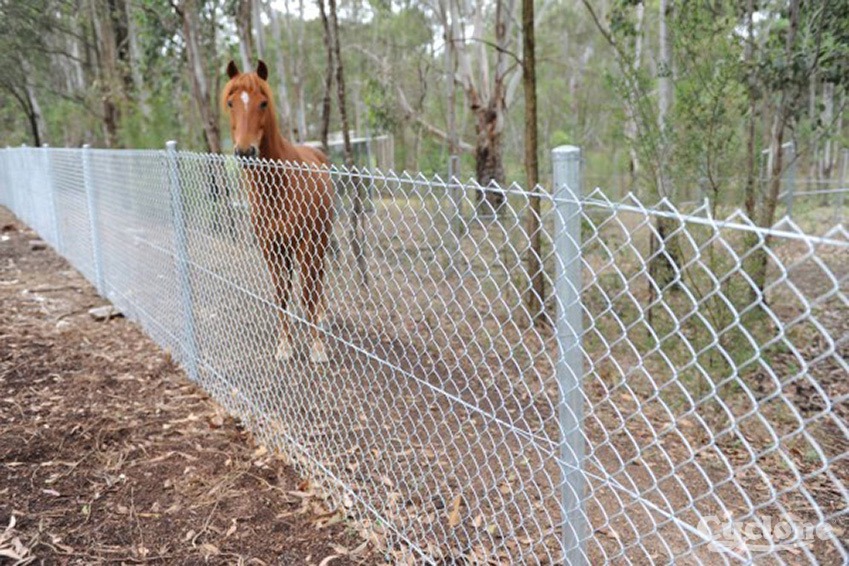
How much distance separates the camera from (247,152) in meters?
4.18

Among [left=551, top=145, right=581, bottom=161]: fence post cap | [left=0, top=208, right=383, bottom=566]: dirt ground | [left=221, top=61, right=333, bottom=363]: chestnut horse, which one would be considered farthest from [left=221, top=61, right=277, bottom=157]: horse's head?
[left=551, top=145, right=581, bottom=161]: fence post cap

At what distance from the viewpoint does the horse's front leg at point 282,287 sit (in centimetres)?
366

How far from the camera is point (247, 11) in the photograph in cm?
1128

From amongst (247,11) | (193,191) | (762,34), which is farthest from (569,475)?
(247,11)

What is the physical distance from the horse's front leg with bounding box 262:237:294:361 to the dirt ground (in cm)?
59

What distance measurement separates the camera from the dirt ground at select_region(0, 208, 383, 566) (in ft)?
8.93

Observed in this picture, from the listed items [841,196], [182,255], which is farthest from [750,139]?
[841,196]

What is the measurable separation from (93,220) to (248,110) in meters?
3.04

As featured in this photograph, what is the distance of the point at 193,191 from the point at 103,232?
9.74 ft

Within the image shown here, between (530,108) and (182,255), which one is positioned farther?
(530,108)

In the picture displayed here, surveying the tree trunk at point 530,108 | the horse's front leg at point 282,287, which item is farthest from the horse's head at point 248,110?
the tree trunk at point 530,108

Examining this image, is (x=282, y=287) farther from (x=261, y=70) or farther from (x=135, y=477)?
(x=261, y=70)

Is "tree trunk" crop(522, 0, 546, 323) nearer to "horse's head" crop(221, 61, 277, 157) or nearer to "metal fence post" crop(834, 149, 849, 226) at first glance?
"horse's head" crop(221, 61, 277, 157)

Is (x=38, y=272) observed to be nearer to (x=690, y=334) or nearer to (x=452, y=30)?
(x=690, y=334)
